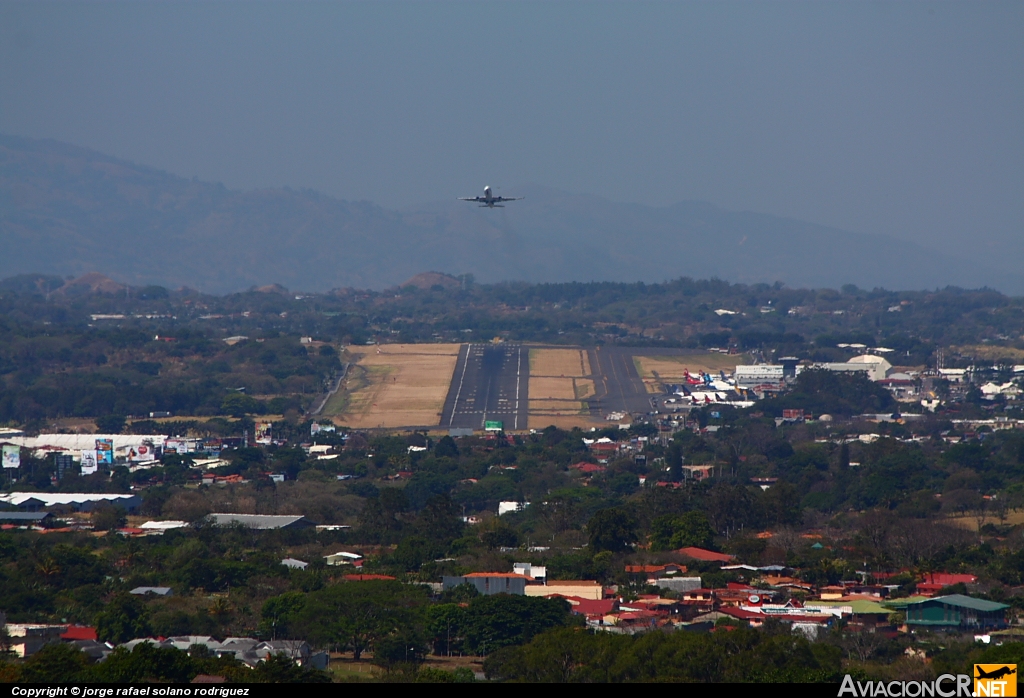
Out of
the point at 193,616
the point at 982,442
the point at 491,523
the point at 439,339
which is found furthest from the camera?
the point at 439,339

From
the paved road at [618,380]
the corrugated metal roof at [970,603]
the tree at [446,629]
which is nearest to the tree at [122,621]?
the tree at [446,629]

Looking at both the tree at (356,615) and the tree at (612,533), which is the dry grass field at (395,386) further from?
the tree at (356,615)

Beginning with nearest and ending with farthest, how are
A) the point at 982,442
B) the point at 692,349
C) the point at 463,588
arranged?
1. the point at 463,588
2. the point at 982,442
3. the point at 692,349

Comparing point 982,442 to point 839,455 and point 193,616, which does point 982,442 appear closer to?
point 839,455

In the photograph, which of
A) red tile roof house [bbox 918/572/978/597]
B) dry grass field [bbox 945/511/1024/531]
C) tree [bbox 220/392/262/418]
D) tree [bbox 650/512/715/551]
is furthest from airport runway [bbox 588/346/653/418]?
red tile roof house [bbox 918/572/978/597]

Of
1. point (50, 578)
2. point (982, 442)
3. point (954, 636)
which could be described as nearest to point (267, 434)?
point (982, 442)

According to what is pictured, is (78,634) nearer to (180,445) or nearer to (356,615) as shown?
(356,615)
